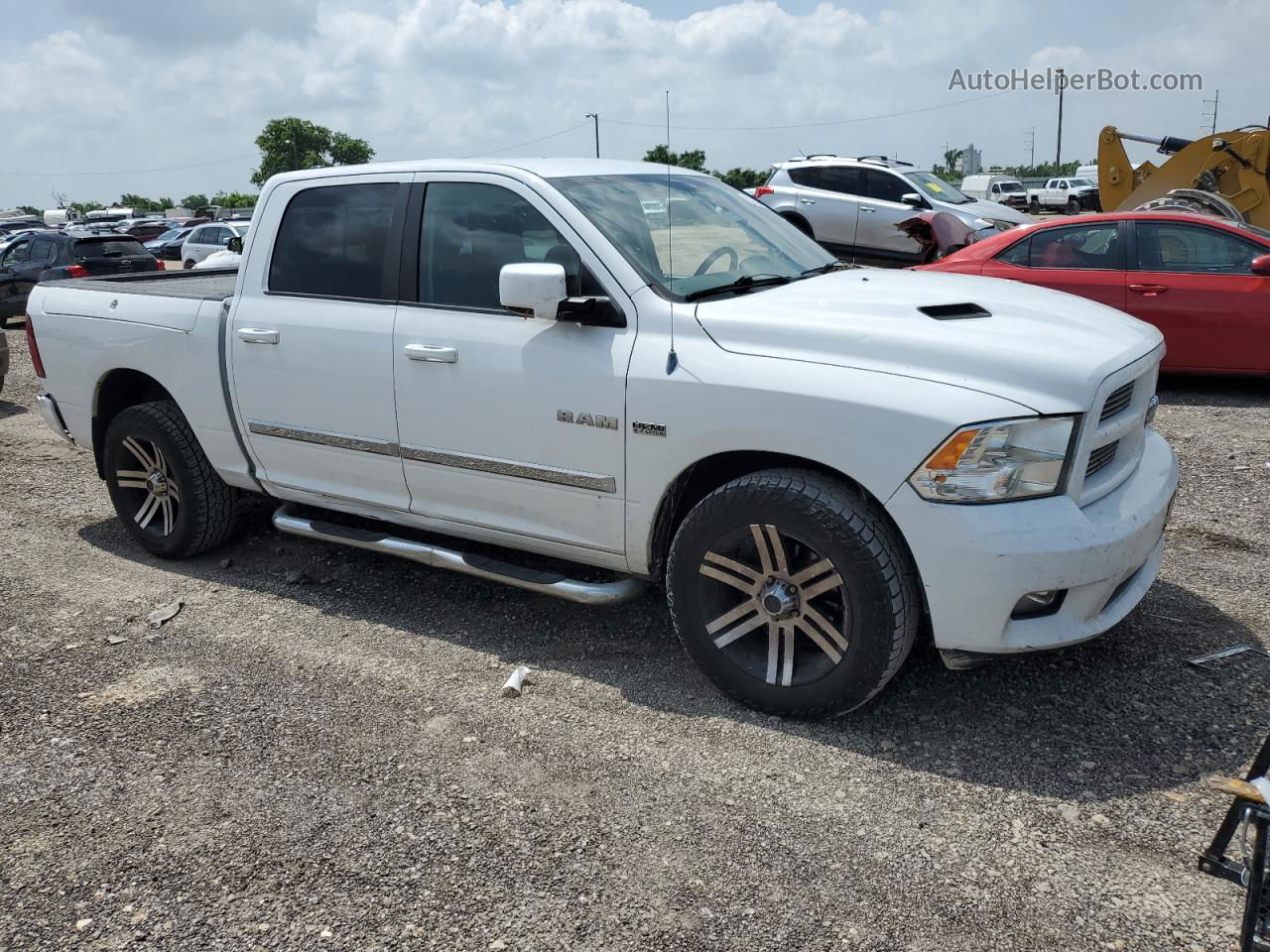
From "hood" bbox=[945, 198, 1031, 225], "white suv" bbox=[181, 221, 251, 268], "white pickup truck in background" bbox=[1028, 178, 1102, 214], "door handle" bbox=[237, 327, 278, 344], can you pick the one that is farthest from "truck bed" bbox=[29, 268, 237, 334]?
"white pickup truck in background" bbox=[1028, 178, 1102, 214]

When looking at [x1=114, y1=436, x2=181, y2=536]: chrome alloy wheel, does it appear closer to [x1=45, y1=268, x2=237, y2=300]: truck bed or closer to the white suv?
[x1=45, y1=268, x2=237, y2=300]: truck bed

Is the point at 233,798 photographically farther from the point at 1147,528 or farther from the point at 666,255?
the point at 1147,528

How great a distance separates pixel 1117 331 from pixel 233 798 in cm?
331

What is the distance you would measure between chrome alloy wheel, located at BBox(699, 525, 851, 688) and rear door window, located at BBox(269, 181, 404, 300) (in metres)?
1.84

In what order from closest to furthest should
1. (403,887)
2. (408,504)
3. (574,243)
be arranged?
(403,887)
(574,243)
(408,504)

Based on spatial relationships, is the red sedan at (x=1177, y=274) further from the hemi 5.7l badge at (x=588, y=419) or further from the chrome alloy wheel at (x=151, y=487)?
the chrome alloy wheel at (x=151, y=487)

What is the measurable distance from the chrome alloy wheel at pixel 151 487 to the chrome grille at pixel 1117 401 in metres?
4.24

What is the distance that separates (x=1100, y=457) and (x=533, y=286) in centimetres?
195

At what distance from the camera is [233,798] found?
3.35 meters

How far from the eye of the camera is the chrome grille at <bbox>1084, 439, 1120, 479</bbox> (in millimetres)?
3371

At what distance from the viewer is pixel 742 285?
4059 millimetres

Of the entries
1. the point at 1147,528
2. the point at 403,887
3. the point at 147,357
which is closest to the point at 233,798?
the point at 403,887

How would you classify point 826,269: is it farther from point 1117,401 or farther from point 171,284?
point 171,284

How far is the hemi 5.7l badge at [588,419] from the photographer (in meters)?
3.76
